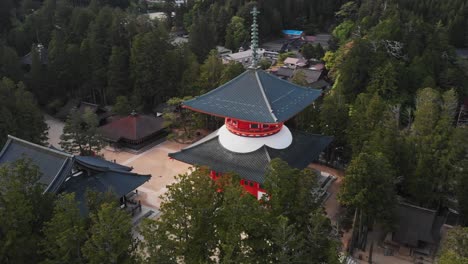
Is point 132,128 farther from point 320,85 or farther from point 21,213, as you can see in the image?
point 320,85

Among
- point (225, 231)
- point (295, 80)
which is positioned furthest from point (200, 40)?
point (225, 231)

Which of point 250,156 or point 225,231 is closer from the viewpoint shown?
point 225,231

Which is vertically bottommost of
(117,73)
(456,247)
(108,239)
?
(117,73)

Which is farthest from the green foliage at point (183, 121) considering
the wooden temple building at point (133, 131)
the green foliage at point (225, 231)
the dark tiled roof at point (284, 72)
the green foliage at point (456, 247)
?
the green foliage at point (456, 247)

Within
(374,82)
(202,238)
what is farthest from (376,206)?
(374,82)

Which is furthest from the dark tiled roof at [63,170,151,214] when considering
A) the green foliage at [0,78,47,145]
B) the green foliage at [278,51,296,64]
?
the green foliage at [278,51,296,64]

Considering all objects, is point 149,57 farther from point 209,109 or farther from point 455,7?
point 455,7
